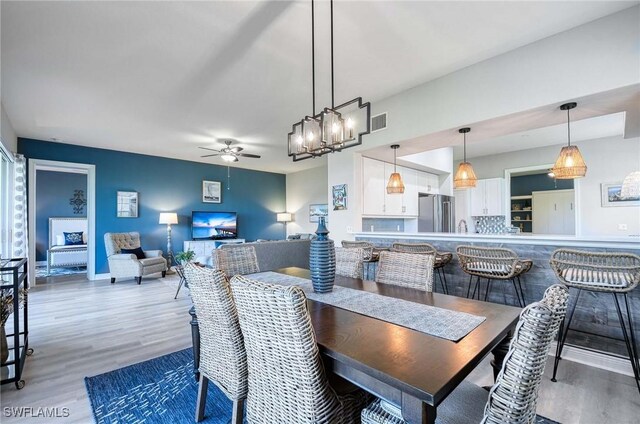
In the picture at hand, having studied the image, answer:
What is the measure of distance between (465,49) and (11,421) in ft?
14.5

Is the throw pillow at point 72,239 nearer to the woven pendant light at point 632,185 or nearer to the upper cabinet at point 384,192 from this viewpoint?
the upper cabinet at point 384,192

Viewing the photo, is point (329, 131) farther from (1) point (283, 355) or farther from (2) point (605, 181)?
(2) point (605, 181)

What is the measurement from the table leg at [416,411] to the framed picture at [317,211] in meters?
7.10

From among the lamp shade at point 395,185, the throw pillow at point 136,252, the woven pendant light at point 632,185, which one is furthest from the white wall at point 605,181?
the throw pillow at point 136,252

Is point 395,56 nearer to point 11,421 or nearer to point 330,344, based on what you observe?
point 330,344

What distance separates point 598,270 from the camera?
7.09ft

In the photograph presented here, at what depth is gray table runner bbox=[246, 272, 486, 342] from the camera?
4.26ft

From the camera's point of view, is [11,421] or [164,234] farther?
[164,234]

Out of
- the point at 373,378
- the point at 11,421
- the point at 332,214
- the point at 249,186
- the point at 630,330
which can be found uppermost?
the point at 249,186

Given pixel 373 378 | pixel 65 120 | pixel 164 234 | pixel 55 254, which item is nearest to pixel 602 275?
pixel 373 378

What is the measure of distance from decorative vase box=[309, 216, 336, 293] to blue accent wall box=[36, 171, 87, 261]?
9540 mm

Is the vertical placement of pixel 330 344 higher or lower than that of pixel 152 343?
higher

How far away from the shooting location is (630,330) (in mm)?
2203

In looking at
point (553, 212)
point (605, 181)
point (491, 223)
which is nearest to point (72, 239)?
point (491, 223)
